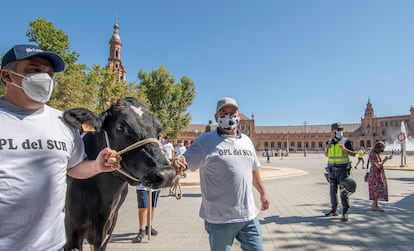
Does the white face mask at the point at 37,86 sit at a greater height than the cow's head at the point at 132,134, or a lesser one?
greater

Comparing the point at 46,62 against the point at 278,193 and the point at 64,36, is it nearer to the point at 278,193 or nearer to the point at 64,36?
the point at 278,193

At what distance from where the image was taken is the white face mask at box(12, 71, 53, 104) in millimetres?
1592

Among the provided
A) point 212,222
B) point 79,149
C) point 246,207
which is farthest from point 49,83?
point 246,207

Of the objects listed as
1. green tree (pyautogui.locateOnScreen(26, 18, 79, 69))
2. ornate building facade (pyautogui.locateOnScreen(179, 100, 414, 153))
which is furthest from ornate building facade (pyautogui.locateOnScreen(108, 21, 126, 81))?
ornate building facade (pyautogui.locateOnScreen(179, 100, 414, 153))

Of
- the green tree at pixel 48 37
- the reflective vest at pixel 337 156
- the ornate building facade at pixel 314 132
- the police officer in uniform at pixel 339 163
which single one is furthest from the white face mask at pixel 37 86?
the ornate building facade at pixel 314 132

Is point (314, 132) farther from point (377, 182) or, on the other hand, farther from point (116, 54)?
point (377, 182)

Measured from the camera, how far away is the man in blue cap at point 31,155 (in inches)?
55.4

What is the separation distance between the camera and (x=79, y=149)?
1.91 metres

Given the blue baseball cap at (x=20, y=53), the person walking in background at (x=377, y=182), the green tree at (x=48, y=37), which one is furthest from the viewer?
the green tree at (x=48, y=37)

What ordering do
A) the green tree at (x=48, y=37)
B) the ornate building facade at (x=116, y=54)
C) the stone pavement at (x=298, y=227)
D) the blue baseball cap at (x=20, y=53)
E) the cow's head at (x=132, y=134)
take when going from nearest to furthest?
the blue baseball cap at (x=20, y=53) → the cow's head at (x=132, y=134) → the stone pavement at (x=298, y=227) → the green tree at (x=48, y=37) → the ornate building facade at (x=116, y=54)

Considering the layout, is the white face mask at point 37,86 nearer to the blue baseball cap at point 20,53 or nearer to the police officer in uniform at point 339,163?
the blue baseball cap at point 20,53

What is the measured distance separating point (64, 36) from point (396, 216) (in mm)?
28870

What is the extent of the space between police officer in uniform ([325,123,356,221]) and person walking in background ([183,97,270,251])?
15.9ft

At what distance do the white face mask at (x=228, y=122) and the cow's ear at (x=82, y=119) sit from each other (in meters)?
1.34
